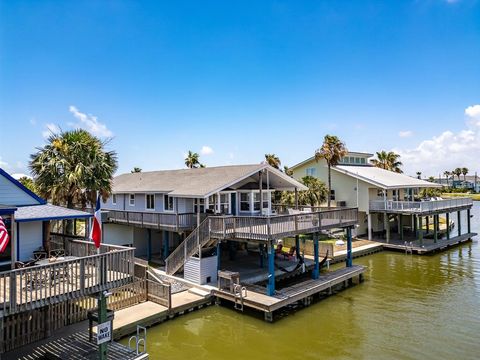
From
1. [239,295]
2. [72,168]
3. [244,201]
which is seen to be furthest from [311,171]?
[72,168]

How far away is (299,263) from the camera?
2159 centimetres

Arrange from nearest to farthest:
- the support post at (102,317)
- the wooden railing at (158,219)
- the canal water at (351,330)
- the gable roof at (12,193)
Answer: the support post at (102,317) < the gable roof at (12,193) < the canal water at (351,330) < the wooden railing at (158,219)

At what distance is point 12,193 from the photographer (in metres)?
11.6

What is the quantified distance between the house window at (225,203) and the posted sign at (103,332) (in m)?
12.6

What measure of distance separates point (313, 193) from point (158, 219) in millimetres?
17208

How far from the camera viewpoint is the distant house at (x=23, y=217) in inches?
452

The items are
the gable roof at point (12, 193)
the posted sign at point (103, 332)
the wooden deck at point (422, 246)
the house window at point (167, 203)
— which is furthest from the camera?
the wooden deck at point (422, 246)

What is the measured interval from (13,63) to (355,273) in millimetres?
21583

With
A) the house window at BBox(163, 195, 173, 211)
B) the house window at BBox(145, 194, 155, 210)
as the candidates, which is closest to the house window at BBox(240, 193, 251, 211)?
the house window at BBox(163, 195, 173, 211)

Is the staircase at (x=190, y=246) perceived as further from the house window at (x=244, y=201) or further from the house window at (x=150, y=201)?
the house window at (x=150, y=201)

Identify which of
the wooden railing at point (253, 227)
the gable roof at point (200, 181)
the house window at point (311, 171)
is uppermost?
the house window at point (311, 171)

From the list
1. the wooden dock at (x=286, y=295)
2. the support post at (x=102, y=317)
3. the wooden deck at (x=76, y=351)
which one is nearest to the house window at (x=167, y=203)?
the wooden dock at (x=286, y=295)

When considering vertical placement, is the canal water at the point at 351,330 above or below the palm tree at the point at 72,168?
below

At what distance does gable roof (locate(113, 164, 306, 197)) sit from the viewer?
19.5 m
